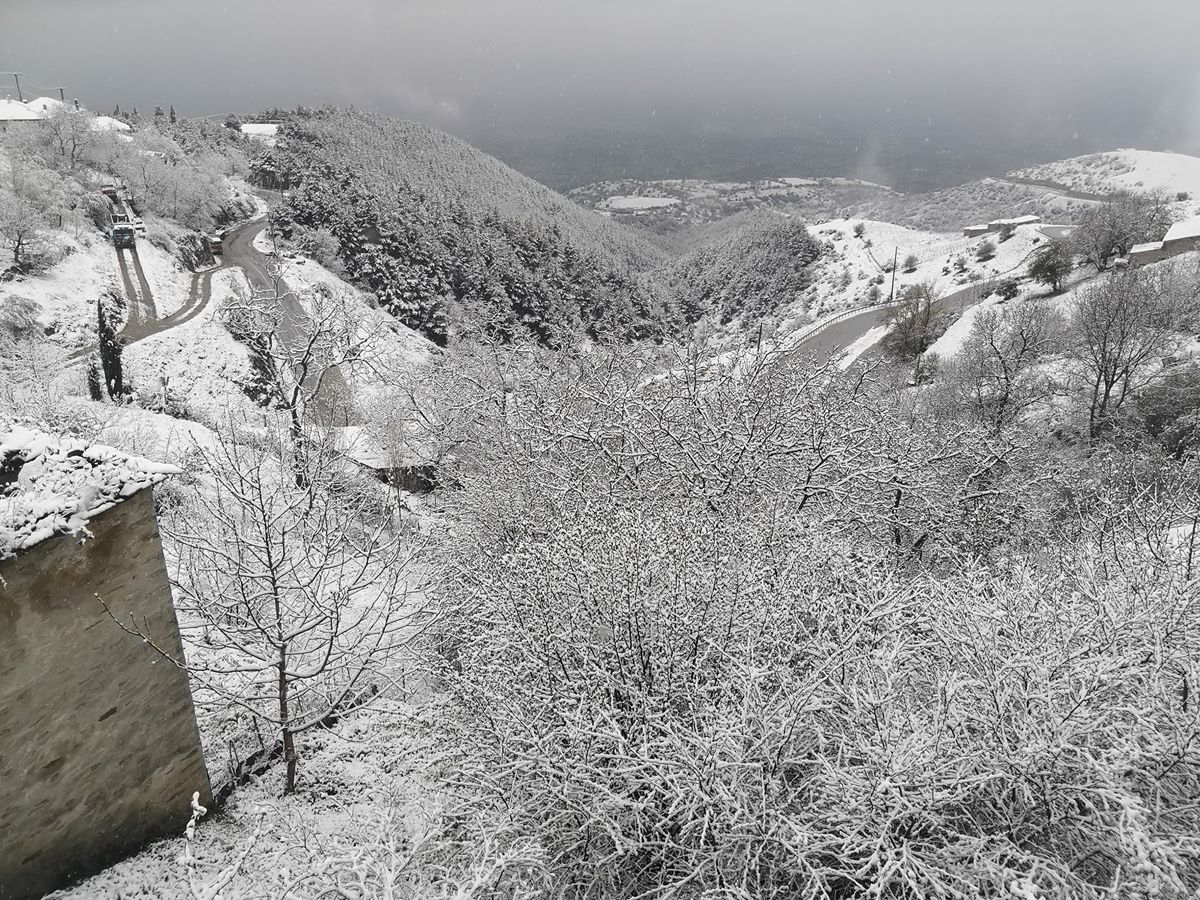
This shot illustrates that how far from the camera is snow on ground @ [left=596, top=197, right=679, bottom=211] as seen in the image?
166125 millimetres

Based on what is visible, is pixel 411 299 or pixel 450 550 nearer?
pixel 450 550

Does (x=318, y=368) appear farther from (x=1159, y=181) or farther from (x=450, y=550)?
(x=1159, y=181)

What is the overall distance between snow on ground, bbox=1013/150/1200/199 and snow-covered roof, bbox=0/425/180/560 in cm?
9162

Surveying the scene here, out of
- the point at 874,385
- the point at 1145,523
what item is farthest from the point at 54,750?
the point at 874,385

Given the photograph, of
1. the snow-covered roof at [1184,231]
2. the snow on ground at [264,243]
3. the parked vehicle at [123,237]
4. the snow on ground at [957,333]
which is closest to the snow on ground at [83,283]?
the parked vehicle at [123,237]

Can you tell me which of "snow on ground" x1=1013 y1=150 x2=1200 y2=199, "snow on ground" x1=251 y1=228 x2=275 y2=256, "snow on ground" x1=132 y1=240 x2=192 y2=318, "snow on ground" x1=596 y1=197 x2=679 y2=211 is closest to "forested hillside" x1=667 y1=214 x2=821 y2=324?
"snow on ground" x1=251 y1=228 x2=275 y2=256

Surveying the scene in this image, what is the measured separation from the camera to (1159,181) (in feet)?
268

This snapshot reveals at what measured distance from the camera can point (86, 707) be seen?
21.6 ft

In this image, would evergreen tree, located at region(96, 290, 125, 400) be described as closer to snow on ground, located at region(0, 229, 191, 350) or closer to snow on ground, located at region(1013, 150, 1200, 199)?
snow on ground, located at region(0, 229, 191, 350)

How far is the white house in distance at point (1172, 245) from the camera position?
3381cm

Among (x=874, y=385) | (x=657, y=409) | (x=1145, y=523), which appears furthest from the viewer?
(x=874, y=385)

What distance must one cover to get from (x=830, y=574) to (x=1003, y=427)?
14.0 meters

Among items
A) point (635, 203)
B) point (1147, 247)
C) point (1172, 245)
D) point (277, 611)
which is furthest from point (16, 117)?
point (635, 203)

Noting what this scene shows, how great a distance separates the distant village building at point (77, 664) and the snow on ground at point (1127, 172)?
3614 inches
